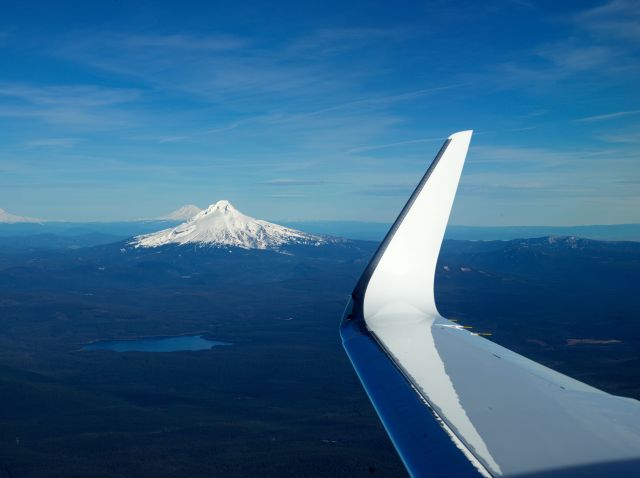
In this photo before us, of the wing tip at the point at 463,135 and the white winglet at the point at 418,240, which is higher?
the wing tip at the point at 463,135

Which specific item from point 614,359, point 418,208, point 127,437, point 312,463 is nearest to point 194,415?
point 127,437

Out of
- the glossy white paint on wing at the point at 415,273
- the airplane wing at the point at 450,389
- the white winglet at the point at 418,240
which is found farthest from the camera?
the white winglet at the point at 418,240

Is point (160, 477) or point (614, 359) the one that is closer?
point (160, 477)

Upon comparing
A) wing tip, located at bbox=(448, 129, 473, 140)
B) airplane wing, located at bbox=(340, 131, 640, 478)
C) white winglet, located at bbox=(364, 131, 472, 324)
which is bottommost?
airplane wing, located at bbox=(340, 131, 640, 478)

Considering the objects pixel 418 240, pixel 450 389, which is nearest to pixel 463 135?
pixel 418 240

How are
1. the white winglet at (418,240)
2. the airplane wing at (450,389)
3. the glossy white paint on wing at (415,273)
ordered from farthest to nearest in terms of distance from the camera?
the white winglet at (418,240), the glossy white paint on wing at (415,273), the airplane wing at (450,389)

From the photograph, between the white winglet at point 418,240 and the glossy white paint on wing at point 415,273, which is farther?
the white winglet at point 418,240

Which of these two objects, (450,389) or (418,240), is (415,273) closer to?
(418,240)

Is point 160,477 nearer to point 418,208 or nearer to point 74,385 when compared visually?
point 74,385
